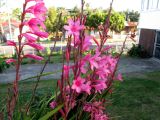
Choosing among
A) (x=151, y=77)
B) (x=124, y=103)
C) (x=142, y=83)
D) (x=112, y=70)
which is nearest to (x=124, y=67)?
(x=151, y=77)

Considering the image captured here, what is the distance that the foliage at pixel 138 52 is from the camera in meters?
20.3

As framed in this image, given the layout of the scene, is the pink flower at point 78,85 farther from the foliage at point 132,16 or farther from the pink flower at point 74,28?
the foliage at point 132,16

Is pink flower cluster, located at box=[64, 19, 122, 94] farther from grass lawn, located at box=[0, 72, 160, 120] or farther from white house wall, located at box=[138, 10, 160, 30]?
A: white house wall, located at box=[138, 10, 160, 30]

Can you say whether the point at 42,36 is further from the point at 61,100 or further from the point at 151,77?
the point at 151,77

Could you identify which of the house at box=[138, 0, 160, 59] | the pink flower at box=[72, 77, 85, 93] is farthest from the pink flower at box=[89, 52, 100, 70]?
the house at box=[138, 0, 160, 59]

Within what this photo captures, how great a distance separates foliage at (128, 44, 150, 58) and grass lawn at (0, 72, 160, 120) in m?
8.24

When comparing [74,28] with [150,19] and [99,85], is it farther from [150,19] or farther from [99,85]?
[150,19]

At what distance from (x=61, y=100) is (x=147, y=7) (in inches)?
751

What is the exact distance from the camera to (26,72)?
15.7 meters

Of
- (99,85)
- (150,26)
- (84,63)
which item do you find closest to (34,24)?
(84,63)

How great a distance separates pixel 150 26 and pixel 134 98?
1008 cm

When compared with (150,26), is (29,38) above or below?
above

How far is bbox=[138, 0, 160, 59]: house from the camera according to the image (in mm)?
17250

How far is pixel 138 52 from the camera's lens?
67.9ft
